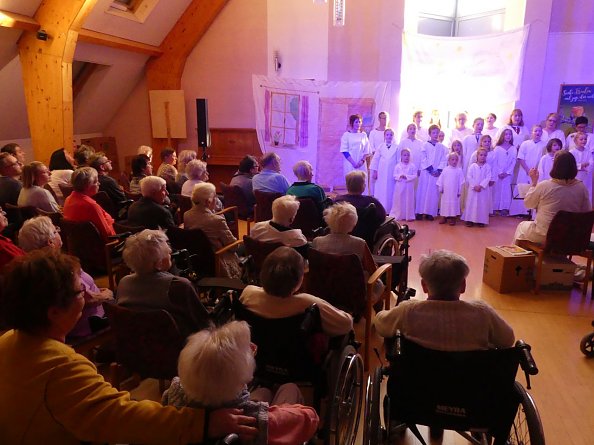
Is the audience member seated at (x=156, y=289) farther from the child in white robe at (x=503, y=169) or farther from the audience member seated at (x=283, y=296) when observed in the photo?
the child in white robe at (x=503, y=169)

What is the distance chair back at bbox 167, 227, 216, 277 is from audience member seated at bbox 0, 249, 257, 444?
7.04 ft

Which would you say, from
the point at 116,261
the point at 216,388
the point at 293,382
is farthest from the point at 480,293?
the point at 216,388

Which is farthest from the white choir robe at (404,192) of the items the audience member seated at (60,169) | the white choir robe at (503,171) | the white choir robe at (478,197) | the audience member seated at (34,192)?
the audience member seated at (34,192)

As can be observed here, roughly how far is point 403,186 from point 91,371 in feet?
21.3

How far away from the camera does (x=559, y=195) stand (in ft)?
13.8

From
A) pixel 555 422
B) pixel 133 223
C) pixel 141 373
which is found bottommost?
pixel 555 422

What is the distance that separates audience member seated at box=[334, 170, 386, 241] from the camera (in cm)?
388

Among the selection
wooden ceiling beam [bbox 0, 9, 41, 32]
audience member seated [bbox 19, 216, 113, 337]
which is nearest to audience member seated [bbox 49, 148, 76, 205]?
wooden ceiling beam [bbox 0, 9, 41, 32]

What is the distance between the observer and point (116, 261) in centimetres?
374

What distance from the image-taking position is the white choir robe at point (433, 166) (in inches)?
285

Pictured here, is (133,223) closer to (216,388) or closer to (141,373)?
(141,373)

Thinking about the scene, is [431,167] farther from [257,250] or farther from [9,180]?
[9,180]

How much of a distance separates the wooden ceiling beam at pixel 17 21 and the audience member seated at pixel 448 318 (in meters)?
5.56

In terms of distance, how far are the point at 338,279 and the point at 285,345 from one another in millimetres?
904
